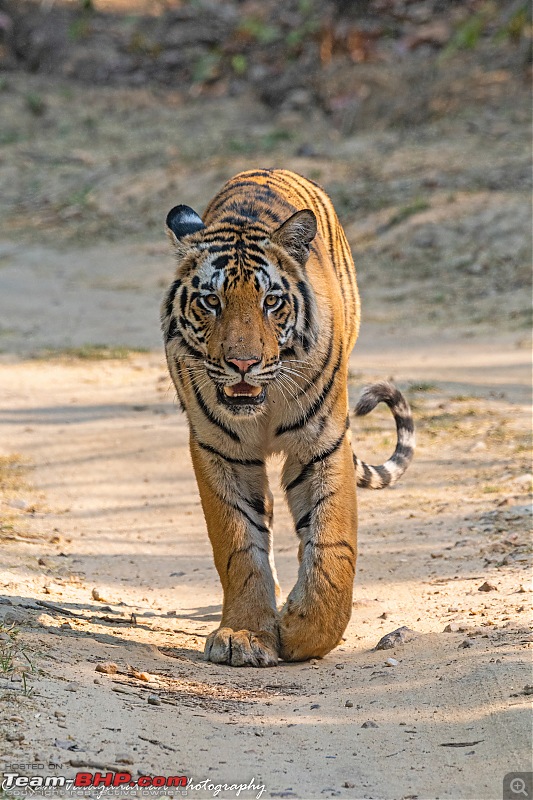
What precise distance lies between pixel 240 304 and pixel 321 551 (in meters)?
0.92

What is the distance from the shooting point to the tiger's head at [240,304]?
3.85 meters

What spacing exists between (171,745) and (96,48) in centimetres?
1723

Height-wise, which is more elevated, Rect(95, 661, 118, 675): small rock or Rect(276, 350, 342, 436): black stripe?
Rect(276, 350, 342, 436): black stripe

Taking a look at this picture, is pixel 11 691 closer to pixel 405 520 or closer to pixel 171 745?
pixel 171 745

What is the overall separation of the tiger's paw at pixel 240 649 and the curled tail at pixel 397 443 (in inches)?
42.4

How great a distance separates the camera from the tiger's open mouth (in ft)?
12.7

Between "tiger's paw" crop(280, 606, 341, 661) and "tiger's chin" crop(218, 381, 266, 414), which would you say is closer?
"tiger's chin" crop(218, 381, 266, 414)

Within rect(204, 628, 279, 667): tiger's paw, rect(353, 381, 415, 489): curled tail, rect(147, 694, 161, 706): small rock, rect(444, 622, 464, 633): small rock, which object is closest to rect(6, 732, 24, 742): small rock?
rect(147, 694, 161, 706): small rock

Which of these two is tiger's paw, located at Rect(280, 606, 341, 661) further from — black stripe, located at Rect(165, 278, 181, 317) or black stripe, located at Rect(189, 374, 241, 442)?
black stripe, located at Rect(165, 278, 181, 317)

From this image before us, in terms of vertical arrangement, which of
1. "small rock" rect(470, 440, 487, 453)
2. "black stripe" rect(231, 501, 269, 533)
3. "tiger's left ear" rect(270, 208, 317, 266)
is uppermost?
"tiger's left ear" rect(270, 208, 317, 266)

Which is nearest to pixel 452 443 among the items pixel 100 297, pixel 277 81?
pixel 100 297

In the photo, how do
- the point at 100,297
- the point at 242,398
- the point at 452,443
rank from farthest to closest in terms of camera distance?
the point at 100,297, the point at 452,443, the point at 242,398

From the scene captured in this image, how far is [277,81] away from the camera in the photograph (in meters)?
16.2

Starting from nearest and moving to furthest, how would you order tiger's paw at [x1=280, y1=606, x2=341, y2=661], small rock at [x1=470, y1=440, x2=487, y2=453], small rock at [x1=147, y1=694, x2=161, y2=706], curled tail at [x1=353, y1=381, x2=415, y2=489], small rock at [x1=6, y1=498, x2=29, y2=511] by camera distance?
small rock at [x1=147, y1=694, x2=161, y2=706], tiger's paw at [x1=280, y1=606, x2=341, y2=661], curled tail at [x1=353, y1=381, x2=415, y2=489], small rock at [x1=6, y1=498, x2=29, y2=511], small rock at [x1=470, y1=440, x2=487, y2=453]
